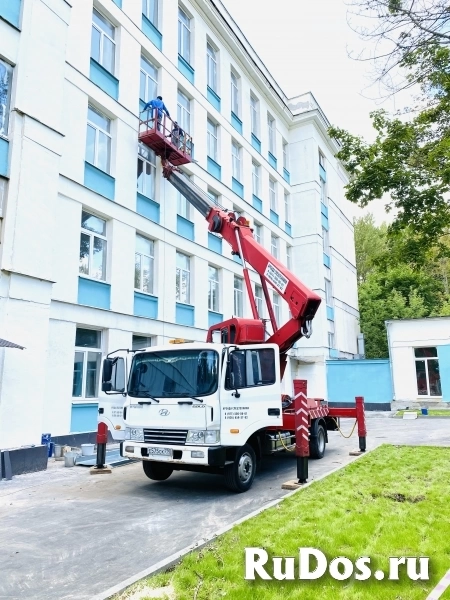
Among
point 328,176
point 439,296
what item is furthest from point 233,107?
point 439,296

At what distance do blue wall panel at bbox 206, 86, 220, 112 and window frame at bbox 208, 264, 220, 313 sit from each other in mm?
8149

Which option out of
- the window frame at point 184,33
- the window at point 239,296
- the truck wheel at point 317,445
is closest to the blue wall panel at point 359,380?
the window at point 239,296

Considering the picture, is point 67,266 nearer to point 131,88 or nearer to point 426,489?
point 131,88

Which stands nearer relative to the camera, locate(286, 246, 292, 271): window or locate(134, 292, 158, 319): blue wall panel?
locate(134, 292, 158, 319): blue wall panel

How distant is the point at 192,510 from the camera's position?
6566mm

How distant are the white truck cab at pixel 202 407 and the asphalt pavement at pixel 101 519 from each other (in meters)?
0.57

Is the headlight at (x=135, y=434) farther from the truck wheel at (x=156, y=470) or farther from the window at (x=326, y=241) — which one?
the window at (x=326, y=241)

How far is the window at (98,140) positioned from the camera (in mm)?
14281

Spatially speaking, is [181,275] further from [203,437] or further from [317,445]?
[203,437]

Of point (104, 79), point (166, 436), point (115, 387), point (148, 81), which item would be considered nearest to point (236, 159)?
point (148, 81)

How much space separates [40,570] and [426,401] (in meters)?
25.1

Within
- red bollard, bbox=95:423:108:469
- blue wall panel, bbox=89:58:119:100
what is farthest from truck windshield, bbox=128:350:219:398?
blue wall panel, bbox=89:58:119:100

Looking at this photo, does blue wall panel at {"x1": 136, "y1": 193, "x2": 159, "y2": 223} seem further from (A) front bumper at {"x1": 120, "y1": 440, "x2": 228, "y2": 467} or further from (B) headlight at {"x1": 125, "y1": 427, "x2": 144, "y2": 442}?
(A) front bumper at {"x1": 120, "y1": 440, "x2": 228, "y2": 467}

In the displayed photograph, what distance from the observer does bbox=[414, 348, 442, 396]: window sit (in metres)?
25.8
